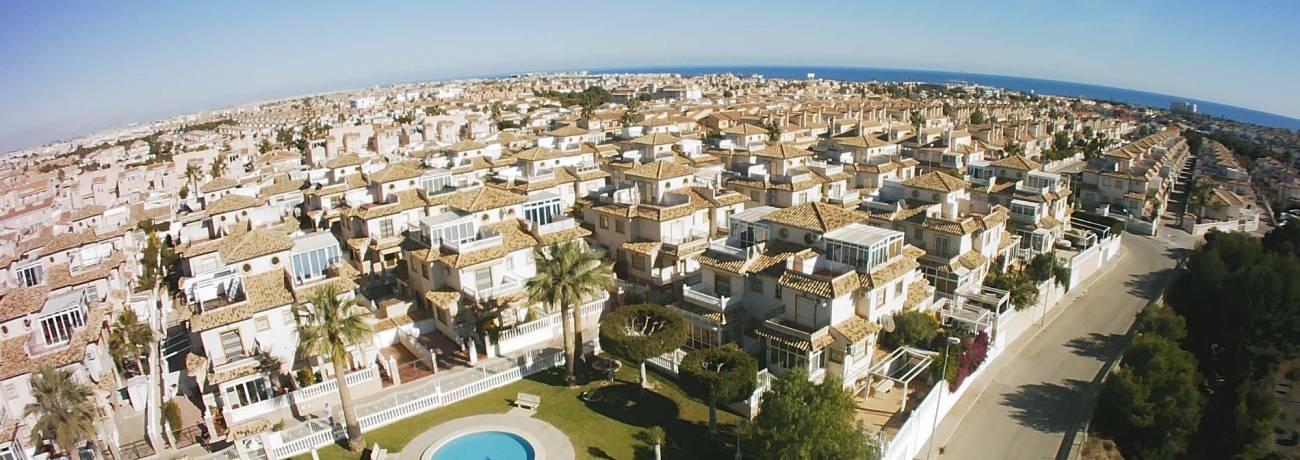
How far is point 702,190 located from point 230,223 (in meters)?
38.7

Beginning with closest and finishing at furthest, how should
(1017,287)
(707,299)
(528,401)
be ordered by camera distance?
1. (528,401)
2. (707,299)
3. (1017,287)

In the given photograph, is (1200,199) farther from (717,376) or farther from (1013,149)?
(717,376)

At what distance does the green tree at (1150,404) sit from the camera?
33.0 metres

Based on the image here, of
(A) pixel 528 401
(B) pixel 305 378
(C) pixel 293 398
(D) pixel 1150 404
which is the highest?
(B) pixel 305 378

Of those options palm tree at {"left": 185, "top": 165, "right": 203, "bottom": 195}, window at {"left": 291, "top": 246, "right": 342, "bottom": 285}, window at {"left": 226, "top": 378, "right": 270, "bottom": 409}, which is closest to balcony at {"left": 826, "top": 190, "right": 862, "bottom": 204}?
window at {"left": 291, "top": 246, "right": 342, "bottom": 285}

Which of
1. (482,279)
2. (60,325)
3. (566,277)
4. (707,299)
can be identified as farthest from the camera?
(482,279)

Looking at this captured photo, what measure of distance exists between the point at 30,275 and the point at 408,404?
1431 inches

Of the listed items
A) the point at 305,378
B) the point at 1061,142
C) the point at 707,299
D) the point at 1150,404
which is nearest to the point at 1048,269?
the point at 1150,404

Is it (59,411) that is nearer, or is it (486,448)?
(59,411)

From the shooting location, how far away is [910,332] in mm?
32875

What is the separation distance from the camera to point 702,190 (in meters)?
47.2

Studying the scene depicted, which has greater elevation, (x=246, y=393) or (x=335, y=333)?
(x=335, y=333)

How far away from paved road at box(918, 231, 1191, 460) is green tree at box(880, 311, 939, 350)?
367cm

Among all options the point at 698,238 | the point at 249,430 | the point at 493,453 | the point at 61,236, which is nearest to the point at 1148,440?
the point at 698,238
